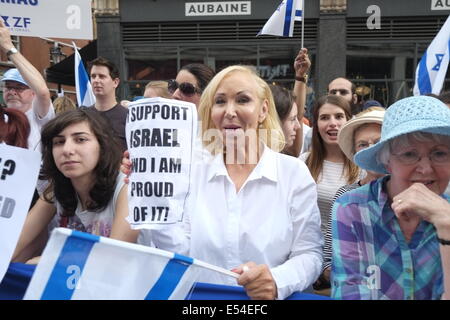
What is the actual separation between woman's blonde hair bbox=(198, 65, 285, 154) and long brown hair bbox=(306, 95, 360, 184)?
1030 mm

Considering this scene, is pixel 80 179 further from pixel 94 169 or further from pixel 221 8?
pixel 221 8

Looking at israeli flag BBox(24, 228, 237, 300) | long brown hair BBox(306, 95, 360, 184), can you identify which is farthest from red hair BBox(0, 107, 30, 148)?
long brown hair BBox(306, 95, 360, 184)

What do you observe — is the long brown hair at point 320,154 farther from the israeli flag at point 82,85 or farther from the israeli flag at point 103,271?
the israeli flag at point 82,85

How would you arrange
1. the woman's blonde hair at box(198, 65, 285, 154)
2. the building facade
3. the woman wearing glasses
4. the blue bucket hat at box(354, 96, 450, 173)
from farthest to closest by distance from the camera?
the building facade
the woman wearing glasses
the woman's blonde hair at box(198, 65, 285, 154)
the blue bucket hat at box(354, 96, 450, 173)

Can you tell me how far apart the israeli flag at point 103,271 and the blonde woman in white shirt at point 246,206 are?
0.49 meters

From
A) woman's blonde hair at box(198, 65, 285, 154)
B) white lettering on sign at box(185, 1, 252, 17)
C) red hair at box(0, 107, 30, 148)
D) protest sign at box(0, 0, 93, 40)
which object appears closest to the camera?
woman's blonde hair at box(198, 65, 285, 154)

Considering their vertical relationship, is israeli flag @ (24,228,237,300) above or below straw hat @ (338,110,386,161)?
below

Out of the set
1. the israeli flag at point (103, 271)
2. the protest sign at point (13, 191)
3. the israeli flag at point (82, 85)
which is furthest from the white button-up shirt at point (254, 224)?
the israeli flag at point (82, 85)

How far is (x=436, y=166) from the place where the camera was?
1685 mm

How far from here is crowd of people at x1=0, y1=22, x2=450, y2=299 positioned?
1682 mm

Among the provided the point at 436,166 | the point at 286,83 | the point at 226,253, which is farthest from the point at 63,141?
the point at 286,83

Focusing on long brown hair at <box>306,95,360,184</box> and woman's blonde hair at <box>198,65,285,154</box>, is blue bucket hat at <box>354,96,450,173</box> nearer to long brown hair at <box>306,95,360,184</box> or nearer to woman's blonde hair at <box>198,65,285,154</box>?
woman's blonde hair at <box>198,65,285,154</box>

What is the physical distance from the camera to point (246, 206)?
2090mm

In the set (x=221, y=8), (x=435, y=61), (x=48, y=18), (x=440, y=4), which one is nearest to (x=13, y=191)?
(x=48, y=18)
